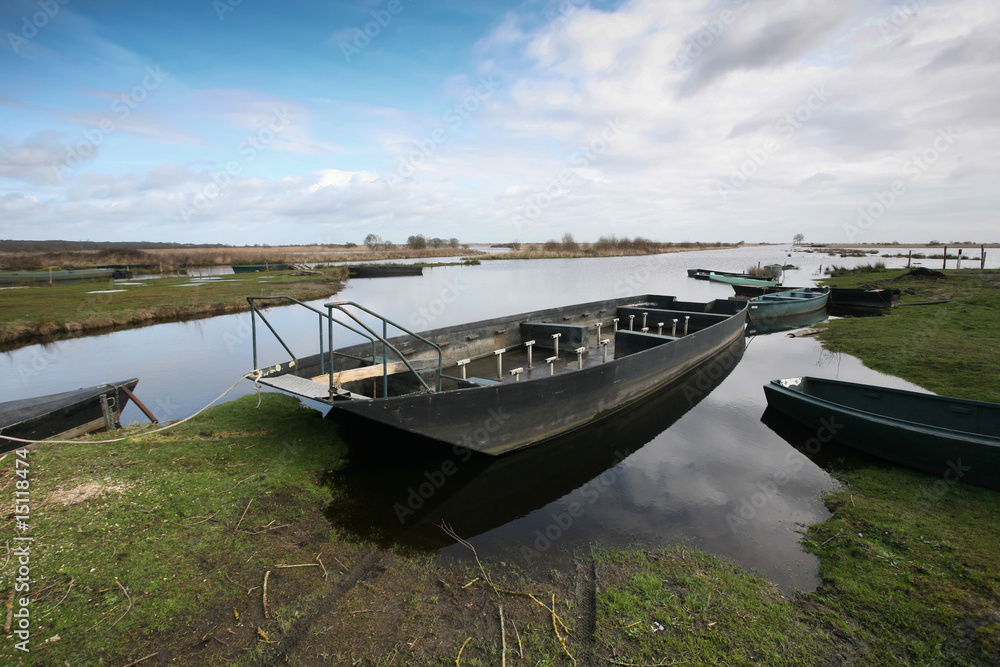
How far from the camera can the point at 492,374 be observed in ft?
29.5

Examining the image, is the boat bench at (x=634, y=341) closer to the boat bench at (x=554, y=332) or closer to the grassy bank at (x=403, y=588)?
the boat bench at (x=554, y=332)

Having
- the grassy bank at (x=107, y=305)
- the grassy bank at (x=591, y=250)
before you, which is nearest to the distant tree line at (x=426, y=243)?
the grassy bank at (x=591, y=250)

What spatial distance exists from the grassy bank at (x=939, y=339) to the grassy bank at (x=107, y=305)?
23.8 meters

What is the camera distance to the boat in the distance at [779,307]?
18.8 m

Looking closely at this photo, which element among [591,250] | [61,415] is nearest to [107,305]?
[61,415]

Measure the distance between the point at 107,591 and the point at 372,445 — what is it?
11.5ft

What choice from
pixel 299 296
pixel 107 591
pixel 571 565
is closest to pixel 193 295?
pixel 299 296

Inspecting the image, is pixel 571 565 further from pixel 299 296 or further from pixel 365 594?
pixel 299 296

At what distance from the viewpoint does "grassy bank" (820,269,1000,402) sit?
8961 millimetres

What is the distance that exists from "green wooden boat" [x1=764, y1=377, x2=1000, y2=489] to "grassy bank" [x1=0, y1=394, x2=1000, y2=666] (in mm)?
374

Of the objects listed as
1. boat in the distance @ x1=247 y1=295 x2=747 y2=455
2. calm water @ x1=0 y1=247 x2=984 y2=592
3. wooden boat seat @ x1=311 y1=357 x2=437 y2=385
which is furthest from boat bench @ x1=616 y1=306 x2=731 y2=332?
wooden boat seat @ x1=311 y1=357 x2=437 y2=385

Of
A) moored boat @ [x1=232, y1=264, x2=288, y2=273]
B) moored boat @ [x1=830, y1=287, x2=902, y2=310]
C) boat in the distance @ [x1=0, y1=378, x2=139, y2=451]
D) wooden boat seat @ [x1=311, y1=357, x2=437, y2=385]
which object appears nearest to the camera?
boat in the distance @ [x1=0, y1=378, x2=139, y2=451]

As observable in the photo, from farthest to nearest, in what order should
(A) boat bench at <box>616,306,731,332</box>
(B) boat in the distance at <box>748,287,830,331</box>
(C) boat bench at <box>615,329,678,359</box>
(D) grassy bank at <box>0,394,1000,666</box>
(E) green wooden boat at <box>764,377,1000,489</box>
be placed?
(B) boat in the distance at <box>748,287,830,331</box> < (A) boat bench at <box>616,306,731,332</box> < (C) boat bench at <box>615,329,678,359</box> < (E) green wooden boat at <box>764,377,1000,489</box> < (D) grassy bank at <box>0,394,1000,666</box>

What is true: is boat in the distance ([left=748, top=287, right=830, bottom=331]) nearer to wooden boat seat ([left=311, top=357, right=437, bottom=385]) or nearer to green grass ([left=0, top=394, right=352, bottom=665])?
wooden boat seat ([left=311, top=357, right=437, bottom=385])
